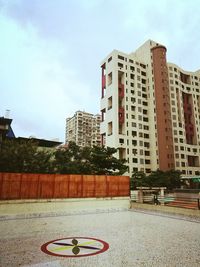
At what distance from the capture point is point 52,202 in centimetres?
1438

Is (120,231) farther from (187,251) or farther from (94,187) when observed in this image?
(94,187)

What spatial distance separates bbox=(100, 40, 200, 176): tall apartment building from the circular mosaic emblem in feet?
127

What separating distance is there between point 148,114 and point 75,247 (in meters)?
50.7

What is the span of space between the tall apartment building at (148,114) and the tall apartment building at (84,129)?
50144 millimetres

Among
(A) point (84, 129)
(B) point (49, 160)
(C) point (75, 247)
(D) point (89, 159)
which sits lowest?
(C) point (75, 247)

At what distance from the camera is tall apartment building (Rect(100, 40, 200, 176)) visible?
4891cm

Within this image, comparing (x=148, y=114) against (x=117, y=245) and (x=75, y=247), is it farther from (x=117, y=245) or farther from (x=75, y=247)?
(x=75, y=247)

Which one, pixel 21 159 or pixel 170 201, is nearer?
pixel 170 201

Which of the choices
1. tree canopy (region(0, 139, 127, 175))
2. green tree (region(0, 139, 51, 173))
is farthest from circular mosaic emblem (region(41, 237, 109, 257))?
tree canopy (region(0, 139, 127, 175))

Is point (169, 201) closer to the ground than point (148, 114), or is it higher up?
closer to the ground

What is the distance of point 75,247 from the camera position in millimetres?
6691

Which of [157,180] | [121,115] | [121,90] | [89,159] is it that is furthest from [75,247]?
[121,90]

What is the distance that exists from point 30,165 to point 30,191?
600 centimetres

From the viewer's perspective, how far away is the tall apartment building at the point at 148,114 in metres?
48.9
